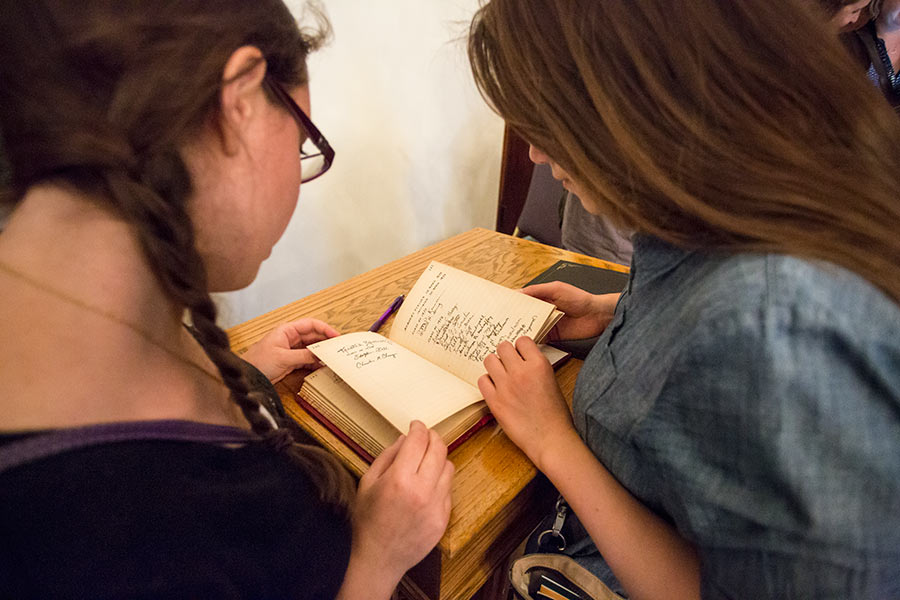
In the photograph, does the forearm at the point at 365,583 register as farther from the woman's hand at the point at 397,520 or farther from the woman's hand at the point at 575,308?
the woman's hand at the point at 575,308

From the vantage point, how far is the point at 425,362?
2.37ft

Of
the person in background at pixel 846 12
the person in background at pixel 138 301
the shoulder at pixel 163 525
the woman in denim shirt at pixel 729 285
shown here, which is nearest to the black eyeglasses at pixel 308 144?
the person in background at pixel 138 301

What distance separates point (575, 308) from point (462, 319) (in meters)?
0.24

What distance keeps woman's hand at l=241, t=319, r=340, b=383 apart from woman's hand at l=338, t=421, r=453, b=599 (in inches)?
11.2

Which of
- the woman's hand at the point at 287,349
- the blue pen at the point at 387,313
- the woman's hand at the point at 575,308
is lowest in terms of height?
the woman's hand at the point at 575,308

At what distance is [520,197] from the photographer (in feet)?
8.05

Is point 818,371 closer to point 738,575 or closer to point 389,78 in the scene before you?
point 738,575

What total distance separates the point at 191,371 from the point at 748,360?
51 cm

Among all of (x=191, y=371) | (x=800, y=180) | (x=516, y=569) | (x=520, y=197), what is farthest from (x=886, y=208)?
(x=520, y=197)

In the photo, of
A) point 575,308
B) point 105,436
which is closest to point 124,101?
point 105,436

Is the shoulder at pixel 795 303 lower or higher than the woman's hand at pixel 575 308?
higher

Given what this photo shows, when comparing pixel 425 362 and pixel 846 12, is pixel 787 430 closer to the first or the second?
pixel 425 362

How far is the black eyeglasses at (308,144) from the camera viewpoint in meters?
0.45

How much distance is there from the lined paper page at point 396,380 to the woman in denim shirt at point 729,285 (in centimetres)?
14
